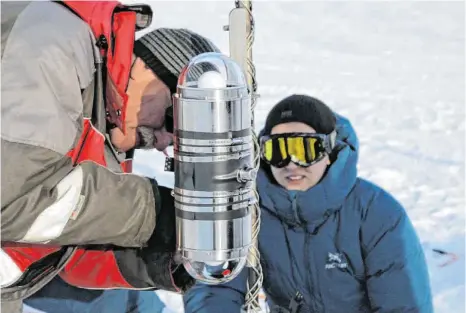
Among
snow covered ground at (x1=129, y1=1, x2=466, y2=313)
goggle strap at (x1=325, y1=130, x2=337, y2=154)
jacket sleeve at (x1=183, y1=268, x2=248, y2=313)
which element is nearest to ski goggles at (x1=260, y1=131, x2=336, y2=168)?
goggle strap at (x1=325, y1=130, x2=337, y2=154)

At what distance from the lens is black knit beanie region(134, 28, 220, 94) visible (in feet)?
6.98

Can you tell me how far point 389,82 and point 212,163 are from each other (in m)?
8.02

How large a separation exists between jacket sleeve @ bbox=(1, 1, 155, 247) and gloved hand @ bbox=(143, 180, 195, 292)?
0.05m

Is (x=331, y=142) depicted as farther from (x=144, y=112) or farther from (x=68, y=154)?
(x=68, y=154)

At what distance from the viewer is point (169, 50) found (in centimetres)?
217

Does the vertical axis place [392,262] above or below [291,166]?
below

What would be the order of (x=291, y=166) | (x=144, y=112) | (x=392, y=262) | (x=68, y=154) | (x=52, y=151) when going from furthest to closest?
(x=291, y=166) < (x=392, y=262) < (x=144, y=112) < (x=68, y=154) < (x=52, y=151)

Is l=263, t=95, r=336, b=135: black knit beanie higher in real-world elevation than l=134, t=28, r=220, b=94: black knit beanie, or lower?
lower

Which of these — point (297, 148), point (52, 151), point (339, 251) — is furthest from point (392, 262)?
point (52, 151)

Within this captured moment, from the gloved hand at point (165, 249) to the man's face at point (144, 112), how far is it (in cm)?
37

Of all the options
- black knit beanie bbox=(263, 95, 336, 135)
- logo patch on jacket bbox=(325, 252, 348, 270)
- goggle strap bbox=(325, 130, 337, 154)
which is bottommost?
logo patch on jacket bbox=(325, 252, 348, 270)

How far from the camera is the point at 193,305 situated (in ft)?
10.1

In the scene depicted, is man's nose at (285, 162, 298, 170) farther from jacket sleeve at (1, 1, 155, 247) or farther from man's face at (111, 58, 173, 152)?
jacket sleeve at (1, 1, 155, 247)

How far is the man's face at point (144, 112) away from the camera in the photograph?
212 cm
